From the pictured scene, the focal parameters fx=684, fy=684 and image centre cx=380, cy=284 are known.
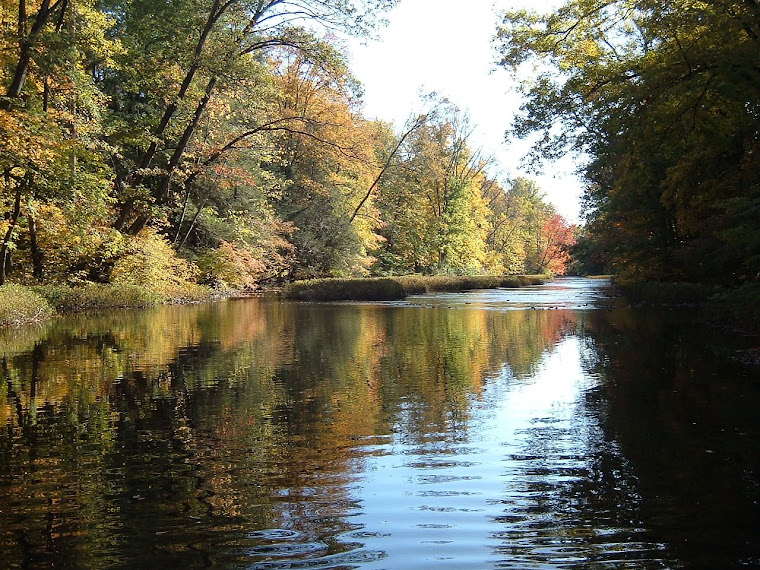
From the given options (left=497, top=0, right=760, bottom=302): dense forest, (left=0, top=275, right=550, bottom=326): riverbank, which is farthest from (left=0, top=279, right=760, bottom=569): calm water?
(left=0, top=275, right=550, bottom=326): riverbank

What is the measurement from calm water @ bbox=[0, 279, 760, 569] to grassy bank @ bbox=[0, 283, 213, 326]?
22.7ft

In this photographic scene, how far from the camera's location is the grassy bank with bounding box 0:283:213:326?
17.8 metres

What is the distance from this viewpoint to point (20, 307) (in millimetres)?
17859

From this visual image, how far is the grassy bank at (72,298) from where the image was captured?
17812 mm

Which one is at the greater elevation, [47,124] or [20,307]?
[47,124]

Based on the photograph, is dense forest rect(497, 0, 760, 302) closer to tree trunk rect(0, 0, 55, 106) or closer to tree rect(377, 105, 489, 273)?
tree trunk rect(0, 0, 55, 106)

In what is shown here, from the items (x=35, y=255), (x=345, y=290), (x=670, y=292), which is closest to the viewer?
(x=35, y=255)

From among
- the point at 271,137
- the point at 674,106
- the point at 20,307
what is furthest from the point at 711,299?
the point at 271,137

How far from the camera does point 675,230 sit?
89.6 feet

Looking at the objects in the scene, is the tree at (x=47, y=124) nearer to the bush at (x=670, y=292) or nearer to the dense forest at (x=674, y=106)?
the dense forest at (x=674, y=106)

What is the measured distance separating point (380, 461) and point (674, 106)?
14.9 metres

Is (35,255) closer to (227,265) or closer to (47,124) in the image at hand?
(47,124)

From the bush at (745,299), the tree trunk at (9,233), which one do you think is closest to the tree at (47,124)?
the tree trunk at (9,233)

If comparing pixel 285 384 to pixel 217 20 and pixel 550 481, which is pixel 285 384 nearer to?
pixel 550 481
